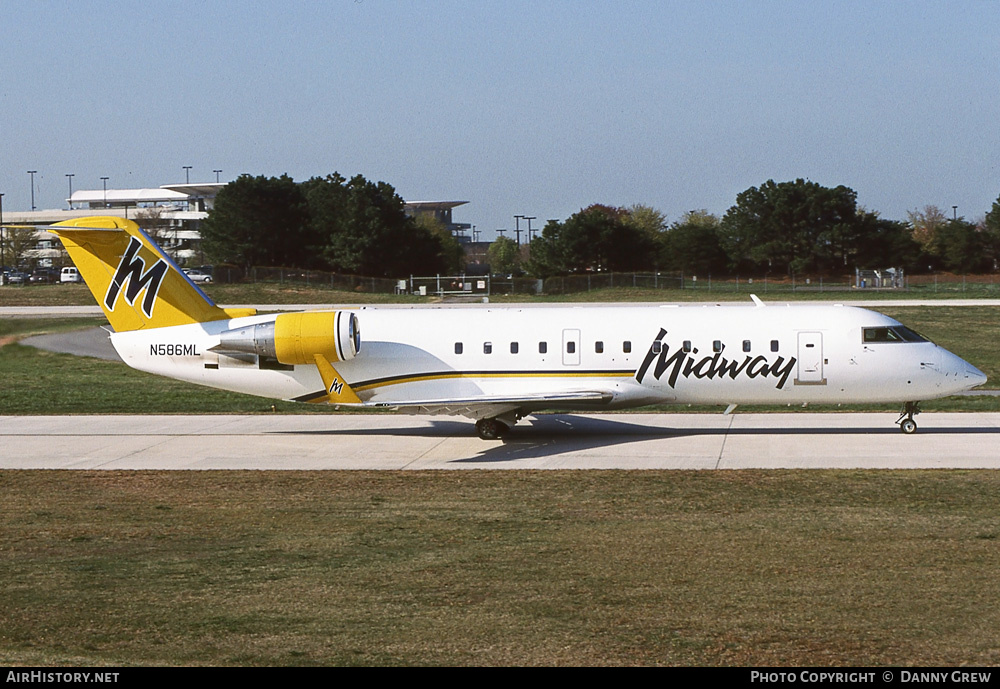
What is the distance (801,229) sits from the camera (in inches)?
3851

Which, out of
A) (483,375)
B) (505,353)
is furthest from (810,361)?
(483,375)

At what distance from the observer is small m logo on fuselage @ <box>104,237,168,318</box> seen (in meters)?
24.8

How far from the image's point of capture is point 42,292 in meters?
75.9

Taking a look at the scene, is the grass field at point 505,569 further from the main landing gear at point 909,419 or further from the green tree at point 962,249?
the green tree at point 962,249

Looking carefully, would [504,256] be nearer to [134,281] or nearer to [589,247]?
[589,247]

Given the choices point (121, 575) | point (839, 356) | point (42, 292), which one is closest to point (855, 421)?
point (839, 356)

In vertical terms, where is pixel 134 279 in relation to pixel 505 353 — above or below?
above

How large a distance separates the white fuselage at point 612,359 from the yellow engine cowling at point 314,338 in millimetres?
351

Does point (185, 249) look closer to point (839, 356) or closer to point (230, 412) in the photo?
point (230, 412)

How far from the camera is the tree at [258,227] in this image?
9450 centimetres

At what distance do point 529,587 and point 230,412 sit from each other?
19.4 metres

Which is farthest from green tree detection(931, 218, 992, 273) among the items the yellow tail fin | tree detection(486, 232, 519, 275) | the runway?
the yellow tail fin

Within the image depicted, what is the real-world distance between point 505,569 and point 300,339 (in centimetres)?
1178

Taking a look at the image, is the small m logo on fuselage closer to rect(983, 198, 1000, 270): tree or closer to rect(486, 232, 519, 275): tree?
rect(983, 198, 1000, 270): tree
